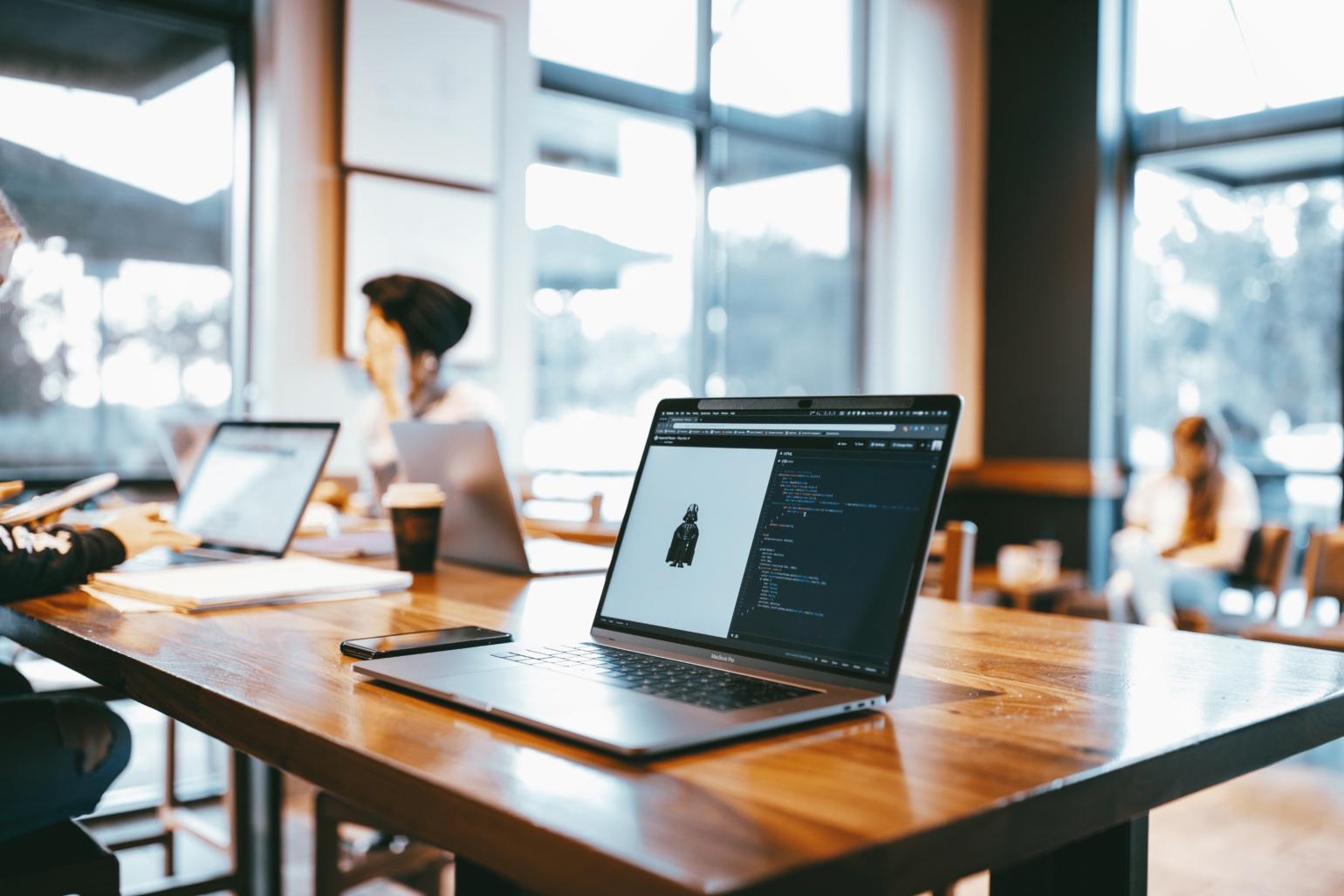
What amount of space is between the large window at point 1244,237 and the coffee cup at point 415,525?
4391mm

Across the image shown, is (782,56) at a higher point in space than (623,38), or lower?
higher

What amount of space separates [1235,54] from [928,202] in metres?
1.51

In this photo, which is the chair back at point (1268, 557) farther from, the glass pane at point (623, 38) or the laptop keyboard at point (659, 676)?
the laptop keyboard at point (659, 676)

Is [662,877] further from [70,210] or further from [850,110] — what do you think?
[850,110]

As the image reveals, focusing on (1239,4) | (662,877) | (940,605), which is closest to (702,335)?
(1239,4)

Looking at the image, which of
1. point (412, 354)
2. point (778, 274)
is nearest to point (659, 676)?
point (412, 354)

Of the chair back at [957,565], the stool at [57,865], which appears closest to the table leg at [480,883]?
the stool at [57,865]

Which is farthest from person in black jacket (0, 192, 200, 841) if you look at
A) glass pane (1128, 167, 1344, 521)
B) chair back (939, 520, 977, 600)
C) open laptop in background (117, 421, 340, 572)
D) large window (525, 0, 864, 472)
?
glass pane (1128, 167, 1344, 521)

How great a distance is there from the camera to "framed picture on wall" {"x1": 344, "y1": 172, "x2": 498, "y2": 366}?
346cm

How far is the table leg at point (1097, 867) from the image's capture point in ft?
2.61

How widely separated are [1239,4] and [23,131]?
506cm

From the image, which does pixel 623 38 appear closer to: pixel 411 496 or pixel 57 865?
pixel 411 496

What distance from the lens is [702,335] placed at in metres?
4.70

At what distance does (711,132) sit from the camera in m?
4.73
